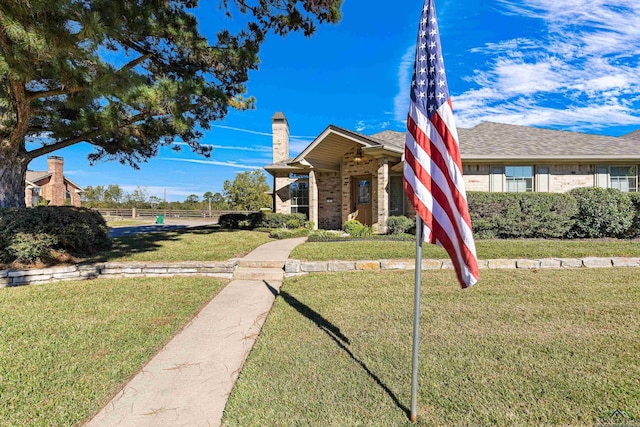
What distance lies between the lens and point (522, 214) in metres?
9.20

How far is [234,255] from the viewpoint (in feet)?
23.9

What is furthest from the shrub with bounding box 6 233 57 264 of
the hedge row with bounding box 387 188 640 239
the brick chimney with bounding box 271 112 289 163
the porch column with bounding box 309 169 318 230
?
the hedge row with bounding box 387 188 640 239

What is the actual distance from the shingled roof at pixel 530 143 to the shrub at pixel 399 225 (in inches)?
117

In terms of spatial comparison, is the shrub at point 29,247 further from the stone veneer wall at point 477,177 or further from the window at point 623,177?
the window at point 623,177

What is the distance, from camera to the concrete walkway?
2176mm

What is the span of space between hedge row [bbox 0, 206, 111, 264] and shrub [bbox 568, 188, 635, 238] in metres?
14.3

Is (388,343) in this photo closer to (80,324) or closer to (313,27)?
(80,324)

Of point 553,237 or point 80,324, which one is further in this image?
point 553,237

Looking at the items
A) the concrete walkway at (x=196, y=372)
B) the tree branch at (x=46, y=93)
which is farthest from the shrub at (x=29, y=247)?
Answer: the concrete walkway at (x=196, y=372)

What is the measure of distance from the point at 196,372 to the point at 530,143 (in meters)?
14.7

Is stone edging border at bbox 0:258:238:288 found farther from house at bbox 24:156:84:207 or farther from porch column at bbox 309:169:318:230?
house at bbox 24:156:84:207

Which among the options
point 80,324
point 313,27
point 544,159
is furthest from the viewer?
point 544,159

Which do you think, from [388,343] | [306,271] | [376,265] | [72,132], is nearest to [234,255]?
[306,271]

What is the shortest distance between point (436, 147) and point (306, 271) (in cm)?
450
